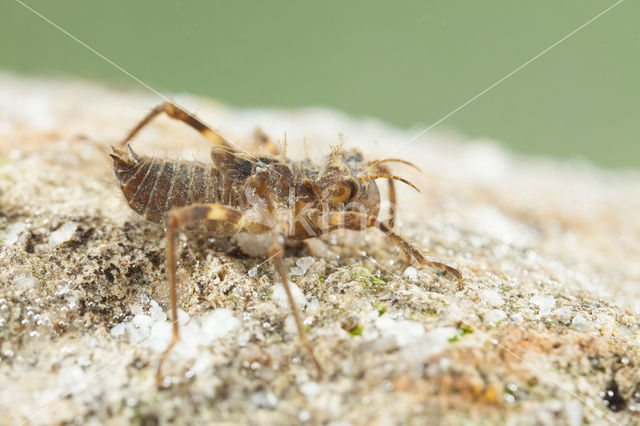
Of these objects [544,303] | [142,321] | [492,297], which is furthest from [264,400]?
[544,303]

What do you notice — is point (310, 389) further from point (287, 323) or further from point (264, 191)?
point (264, 191)

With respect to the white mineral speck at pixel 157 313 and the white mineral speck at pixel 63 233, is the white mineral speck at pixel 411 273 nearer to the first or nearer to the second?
the white mineral speck at pixel 157 313

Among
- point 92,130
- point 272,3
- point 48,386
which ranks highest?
point 272,3

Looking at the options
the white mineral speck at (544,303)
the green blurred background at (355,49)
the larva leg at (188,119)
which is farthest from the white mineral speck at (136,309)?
the white mineral speck at (544,303)

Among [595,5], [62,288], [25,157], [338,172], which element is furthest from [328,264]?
[595,5]

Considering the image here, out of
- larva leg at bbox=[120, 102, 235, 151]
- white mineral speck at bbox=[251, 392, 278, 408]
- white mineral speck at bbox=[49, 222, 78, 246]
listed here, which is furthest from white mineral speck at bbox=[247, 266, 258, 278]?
white mineral speck at bbox=[49, 222, 78, 246]

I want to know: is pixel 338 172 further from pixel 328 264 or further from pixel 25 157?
pixel 25 157
